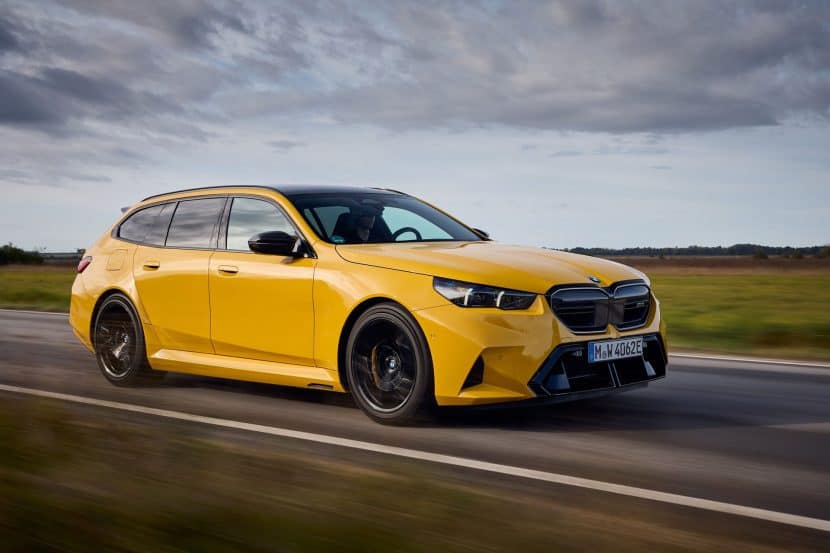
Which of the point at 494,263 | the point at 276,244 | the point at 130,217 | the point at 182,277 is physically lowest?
the point at 182,277

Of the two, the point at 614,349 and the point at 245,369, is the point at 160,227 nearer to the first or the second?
the point at 245,369

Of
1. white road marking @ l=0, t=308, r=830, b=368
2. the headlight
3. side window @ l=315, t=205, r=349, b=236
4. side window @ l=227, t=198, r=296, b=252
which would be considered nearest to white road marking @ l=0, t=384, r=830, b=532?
the headlight

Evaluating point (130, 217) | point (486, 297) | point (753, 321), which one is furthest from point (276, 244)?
point (753, 321)

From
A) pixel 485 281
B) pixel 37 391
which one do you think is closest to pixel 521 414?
pixel 485 281

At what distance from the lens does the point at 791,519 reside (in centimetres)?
410

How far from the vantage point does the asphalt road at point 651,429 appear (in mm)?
4570

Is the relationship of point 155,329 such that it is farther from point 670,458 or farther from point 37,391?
point 670,458

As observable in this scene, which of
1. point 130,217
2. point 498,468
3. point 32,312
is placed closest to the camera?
point 498,468

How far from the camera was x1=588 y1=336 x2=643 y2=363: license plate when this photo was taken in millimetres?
5934

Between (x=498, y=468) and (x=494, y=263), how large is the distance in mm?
1459

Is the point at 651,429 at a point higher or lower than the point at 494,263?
lower

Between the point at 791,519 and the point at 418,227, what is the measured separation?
4002 millimetres

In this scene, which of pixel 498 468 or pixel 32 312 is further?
pixel 32 312

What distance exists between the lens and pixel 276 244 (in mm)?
6598
